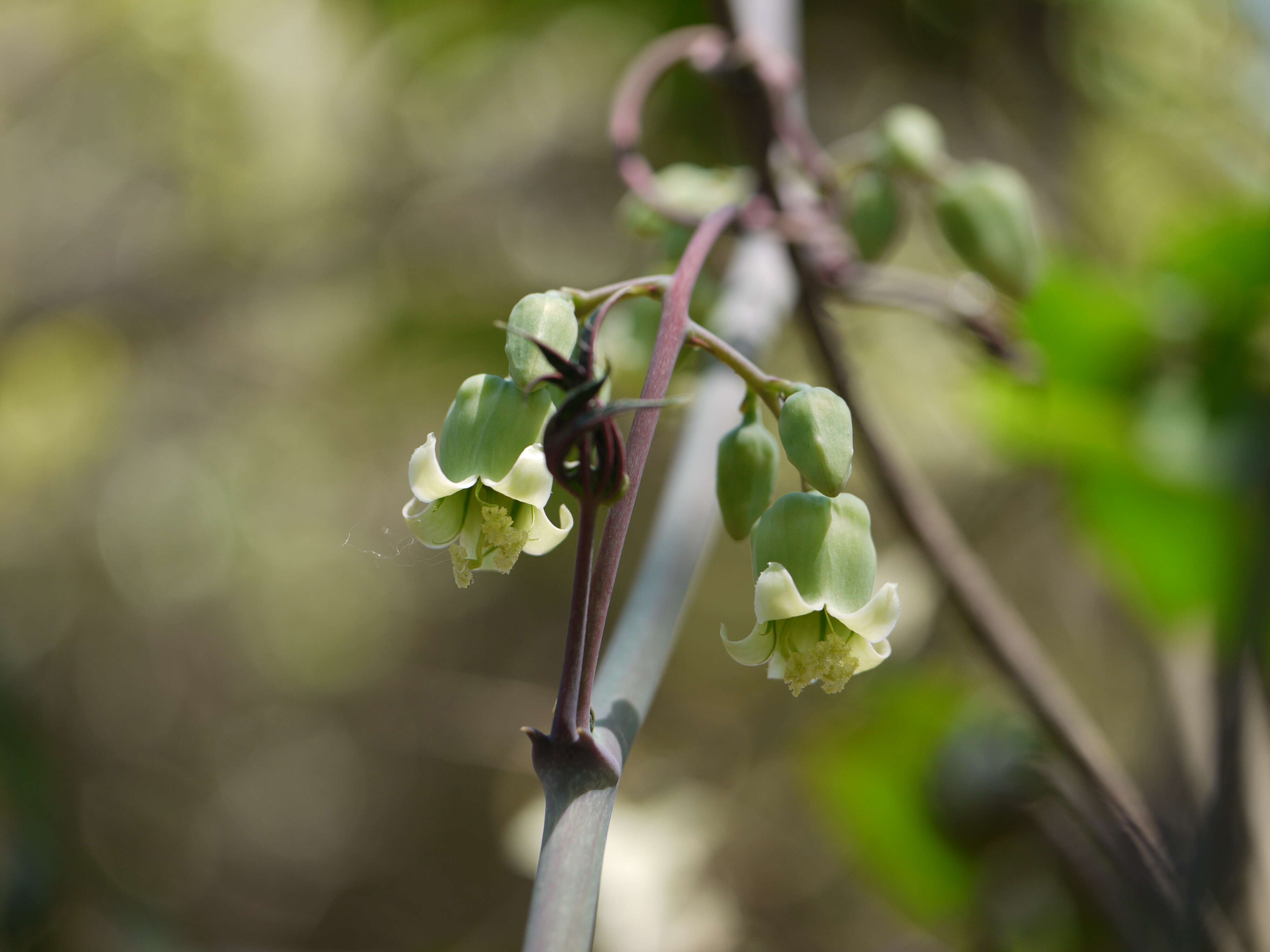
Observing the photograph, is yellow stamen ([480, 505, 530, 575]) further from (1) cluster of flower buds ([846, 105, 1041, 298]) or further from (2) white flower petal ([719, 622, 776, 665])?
(1) cluster of flower buds ([846, 105, 1041, 298])

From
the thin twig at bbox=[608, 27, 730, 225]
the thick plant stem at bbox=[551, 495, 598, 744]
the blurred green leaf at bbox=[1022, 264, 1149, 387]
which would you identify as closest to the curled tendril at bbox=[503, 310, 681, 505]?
the thick plant stem at bbox=[551, 495, 598, 744]

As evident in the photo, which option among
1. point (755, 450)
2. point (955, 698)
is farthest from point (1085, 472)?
point (755, 450)

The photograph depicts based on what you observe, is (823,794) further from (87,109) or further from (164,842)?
(87,109)

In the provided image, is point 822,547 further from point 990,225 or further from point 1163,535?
point 1163,535

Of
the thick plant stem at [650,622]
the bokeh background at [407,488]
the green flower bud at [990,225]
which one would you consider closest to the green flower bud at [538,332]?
the thick plant stem at [650,622]

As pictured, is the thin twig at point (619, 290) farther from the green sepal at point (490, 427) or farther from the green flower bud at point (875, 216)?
the green flower bud at point (875, 216)

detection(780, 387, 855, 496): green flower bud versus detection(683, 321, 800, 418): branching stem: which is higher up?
detection(683, 321, 800, 418): branching stem

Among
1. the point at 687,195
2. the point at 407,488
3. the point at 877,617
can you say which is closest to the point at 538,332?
the point at 877,617

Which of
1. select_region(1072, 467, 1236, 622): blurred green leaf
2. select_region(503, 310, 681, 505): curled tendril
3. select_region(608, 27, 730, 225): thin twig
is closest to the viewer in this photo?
select_region(503, 310, 681, 505): curled tendril
